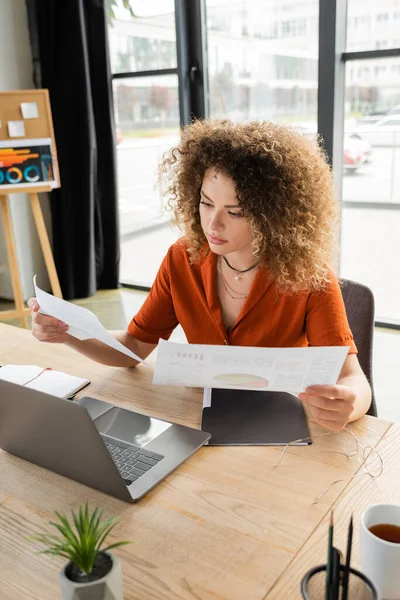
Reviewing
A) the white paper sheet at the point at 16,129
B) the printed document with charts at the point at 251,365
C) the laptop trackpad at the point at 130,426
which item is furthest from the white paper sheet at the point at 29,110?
the printed document with charts at the point at 251,365

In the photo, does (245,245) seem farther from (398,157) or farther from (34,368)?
(398,157)

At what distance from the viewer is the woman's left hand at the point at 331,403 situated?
1.01 meters

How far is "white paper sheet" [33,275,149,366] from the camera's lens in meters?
1.18

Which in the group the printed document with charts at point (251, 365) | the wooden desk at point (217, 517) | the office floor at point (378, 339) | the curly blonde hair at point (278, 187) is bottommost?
the office floor at point (378, 339)

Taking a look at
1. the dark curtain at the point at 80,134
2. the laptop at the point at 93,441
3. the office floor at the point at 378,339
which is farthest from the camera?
the dark curtain at the point at 80,134

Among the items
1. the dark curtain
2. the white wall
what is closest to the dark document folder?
the dark curtain

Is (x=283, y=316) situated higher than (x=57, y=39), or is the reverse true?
(x=57, y=39)

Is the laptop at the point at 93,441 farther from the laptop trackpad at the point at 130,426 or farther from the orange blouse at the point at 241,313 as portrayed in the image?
the orange blouse at the point at 241,313

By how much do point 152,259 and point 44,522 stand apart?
11.9ft

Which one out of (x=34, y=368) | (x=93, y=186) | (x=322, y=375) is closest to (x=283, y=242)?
(x=322, y=375)

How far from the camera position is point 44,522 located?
889 mm

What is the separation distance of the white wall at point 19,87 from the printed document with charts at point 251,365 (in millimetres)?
3263

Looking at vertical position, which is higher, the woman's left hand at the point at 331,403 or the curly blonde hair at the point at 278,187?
the curly blonde hair at the point at 278,187

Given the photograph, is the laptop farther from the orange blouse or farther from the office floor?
the office floor
